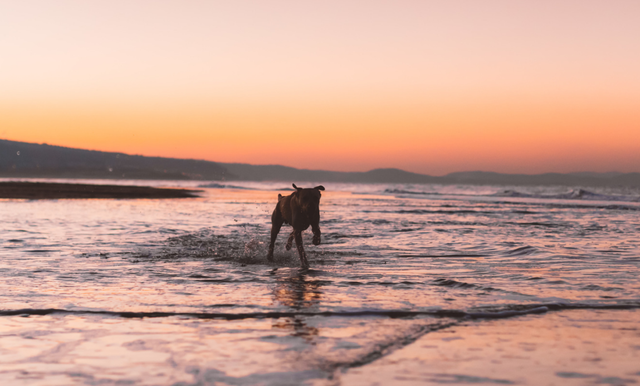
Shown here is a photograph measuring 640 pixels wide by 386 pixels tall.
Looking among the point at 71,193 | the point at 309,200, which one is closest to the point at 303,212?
the point at 309,200

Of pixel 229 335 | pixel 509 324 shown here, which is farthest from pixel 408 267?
pixel 229 335

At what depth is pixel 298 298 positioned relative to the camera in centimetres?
673

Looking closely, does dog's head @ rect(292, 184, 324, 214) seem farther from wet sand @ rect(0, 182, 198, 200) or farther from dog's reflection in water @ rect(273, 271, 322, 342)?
wet sand @ rect(0, 182, 198, 200)

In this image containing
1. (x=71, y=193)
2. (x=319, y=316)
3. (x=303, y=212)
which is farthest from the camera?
(x=71, y=193)

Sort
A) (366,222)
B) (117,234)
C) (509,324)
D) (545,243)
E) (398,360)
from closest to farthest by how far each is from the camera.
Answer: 1. (398,360)
2. (509,324)
3. (545,243)
4. (117,234)
5. (366,222)

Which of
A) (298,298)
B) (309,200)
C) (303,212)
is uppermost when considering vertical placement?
(309,200)

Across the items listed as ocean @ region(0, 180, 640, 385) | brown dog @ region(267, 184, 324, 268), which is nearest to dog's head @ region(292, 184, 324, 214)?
brown dog @ region(267, 184, 324, 268)

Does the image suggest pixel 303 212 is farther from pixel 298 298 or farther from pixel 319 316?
pixel 319 316

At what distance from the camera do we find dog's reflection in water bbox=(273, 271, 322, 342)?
519 cm

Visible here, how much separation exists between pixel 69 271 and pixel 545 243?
35.9 ft

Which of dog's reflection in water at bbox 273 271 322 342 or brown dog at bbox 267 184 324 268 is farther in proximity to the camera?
brown dog at bbox 267 184 324 268

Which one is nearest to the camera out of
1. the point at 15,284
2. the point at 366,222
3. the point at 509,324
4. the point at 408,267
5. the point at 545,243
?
the point at 509,324

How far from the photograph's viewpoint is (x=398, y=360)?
4227mm

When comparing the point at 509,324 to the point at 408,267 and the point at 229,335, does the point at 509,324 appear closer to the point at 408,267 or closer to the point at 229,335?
the point at 229,335
